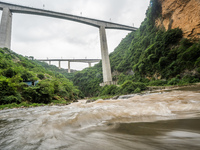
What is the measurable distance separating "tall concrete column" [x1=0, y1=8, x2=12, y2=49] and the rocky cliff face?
32.8m

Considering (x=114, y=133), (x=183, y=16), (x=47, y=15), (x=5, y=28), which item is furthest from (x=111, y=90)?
(x=5, y=28)

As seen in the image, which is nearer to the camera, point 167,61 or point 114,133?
point 114,133

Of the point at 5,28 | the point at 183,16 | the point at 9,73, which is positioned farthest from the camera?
the point at 5,28

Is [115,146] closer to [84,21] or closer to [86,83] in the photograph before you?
[84,21]

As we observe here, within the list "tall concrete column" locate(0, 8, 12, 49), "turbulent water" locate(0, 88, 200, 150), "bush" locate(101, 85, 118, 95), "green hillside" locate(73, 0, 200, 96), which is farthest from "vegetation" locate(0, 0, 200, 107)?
"turbulent water" locate(0, 88, 200, 150)

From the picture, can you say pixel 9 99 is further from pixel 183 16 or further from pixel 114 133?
pixel 183 16

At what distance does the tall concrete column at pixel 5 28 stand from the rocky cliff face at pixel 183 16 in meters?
32.8

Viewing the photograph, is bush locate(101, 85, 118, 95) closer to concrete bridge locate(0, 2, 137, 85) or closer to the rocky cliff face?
concrete bridge locate(0, 2, 137, 85)

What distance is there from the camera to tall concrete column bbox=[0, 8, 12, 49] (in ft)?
74.4

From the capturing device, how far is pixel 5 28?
2336cm

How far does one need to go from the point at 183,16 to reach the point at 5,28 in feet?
114

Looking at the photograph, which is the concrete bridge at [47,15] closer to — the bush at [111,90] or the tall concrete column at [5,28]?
the tall concrete column at [5,28]

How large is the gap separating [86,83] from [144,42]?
2525 cm

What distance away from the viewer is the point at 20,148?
94 centimetres
